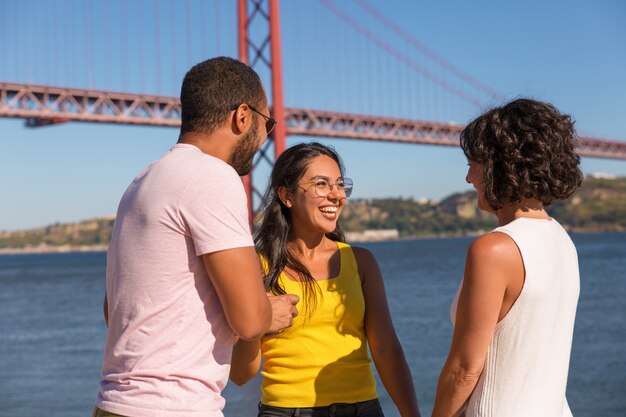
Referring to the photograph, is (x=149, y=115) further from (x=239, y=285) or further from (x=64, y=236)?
(x=64, y=236)

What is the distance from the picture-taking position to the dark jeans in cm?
192

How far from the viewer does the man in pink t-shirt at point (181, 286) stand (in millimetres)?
1442

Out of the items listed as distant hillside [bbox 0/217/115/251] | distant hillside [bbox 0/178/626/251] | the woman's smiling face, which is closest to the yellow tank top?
the woman's smiling face

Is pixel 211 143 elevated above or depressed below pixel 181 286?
above

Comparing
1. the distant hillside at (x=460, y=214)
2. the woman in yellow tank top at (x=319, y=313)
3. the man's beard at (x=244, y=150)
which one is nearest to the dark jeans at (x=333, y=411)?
the woman in yellow tank top at (x=319, y=313)

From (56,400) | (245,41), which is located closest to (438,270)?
(245,41)

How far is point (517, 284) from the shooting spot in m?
1.55

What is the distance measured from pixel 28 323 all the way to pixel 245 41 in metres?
9.33

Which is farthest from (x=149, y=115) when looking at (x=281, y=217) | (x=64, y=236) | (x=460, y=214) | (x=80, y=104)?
(x=64, y=236)

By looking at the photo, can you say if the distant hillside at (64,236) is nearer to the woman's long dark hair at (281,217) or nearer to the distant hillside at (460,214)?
the distant hillside at (460,214)

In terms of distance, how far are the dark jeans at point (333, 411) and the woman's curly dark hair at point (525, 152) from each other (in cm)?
58

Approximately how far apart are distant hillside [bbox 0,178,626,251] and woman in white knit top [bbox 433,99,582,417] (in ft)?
256

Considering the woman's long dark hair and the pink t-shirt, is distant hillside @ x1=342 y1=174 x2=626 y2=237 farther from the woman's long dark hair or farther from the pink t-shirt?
the pink t-shirt

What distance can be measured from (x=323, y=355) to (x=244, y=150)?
1.86 ft
